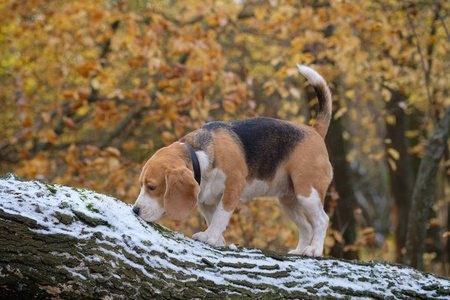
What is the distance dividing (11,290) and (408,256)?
507cm

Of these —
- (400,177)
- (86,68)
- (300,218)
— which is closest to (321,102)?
(300,218)

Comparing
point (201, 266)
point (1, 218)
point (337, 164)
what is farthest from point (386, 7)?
point (1, 218)

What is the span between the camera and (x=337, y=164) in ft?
23.4

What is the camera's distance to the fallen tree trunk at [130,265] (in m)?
2.54

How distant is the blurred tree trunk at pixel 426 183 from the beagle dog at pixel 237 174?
204 centimetres

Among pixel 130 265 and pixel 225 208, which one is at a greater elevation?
pixel 225 208

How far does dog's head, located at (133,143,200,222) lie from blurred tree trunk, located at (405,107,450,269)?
11.4ft

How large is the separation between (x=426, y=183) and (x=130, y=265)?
424 centimetres

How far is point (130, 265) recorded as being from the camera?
2.71 meters

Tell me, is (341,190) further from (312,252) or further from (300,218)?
(312,252)

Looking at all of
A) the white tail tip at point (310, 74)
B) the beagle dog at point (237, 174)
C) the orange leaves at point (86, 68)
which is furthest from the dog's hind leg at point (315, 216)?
the orange leaves at point (86, 68)

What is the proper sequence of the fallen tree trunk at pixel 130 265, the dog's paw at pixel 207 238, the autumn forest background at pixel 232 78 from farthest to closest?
the autumn forest background at pixel 232 78 → the dog's paw at pixel 207 238 → the fallen tree trunk at pixel 130 265

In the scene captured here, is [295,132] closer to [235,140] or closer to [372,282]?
[235,140]

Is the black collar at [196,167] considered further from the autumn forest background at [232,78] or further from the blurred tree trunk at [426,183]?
the blurred tree trunk at [426,183]
